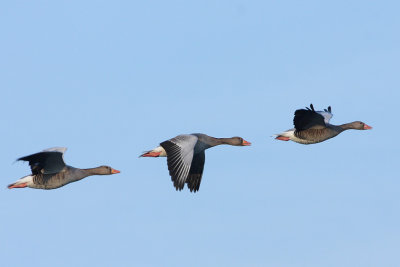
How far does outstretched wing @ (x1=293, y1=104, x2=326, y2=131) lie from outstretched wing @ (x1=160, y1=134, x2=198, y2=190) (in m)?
3.70

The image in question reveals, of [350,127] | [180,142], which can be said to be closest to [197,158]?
[180,142]

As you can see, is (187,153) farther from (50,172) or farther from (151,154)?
(50,172)

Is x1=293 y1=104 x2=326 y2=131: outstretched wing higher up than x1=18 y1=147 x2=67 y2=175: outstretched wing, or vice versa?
x1=293 y1=104 x2=326 y2=131: outstretched wing

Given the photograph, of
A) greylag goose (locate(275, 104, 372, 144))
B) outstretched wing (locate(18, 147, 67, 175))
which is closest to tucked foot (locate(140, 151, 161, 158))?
outstretched wing (locate(18, 147, 67, 175))

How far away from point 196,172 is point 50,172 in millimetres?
4107

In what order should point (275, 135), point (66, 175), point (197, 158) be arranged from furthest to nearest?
point (275, 135) → point (197, 158) → point (66, 175)

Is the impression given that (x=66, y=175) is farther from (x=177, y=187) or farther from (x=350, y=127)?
(x=350, y=127)

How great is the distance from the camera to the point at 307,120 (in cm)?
2417

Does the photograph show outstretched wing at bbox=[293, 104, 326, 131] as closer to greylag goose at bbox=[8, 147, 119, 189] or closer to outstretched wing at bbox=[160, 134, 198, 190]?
outstretched wing at bbox=[160, 134, 198, 190]

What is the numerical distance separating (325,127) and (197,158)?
13.2 feet

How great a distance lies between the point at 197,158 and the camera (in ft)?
76.9

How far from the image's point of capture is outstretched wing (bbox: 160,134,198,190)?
20391 millimetres

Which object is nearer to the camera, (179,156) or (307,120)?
(179,156)

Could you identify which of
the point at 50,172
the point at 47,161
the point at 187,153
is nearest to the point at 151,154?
the point at 187,153
